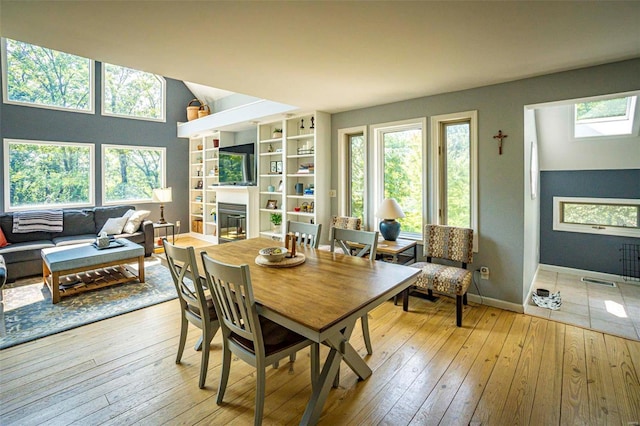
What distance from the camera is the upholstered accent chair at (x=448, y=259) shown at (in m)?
3.03

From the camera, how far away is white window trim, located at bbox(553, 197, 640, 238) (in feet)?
14.2

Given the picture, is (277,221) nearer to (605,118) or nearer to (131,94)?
(131,94)

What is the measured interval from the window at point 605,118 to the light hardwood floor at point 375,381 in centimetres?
282

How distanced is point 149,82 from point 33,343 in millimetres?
5769

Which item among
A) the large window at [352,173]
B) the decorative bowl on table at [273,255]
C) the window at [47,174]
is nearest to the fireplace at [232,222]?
the large window at [352,173]

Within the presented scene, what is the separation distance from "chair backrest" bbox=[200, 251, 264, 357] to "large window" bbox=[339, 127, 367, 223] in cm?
308

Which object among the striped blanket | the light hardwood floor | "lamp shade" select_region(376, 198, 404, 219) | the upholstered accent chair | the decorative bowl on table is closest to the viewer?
the light hardwood floor

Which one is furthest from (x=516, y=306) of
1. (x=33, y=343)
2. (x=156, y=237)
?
(x=156, y=237)

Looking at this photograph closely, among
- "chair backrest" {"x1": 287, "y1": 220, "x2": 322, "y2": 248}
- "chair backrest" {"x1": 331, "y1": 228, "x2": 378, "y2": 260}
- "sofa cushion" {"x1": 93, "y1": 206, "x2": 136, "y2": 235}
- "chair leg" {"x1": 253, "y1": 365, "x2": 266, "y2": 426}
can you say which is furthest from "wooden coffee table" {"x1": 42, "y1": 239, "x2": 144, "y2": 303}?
"chair leg" {"x1": 253, "y1": 365, "x2": 266, "y2": 426}

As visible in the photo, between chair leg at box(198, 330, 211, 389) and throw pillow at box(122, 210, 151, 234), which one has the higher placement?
throw pillow at box(122, 210, 151, 234)

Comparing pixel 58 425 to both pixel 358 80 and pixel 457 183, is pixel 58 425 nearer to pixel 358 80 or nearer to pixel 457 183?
pixel 358 80

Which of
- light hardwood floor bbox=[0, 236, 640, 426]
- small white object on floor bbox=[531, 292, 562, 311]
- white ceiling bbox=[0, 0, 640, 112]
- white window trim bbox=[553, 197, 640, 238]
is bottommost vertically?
light hardwood floor bbox=[0, 236, 640, 426]

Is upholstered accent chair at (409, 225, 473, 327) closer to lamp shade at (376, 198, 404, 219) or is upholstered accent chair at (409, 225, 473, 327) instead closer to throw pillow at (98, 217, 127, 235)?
lamp shade at (376, 198, 404, 219)

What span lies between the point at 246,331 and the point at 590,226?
533cm
